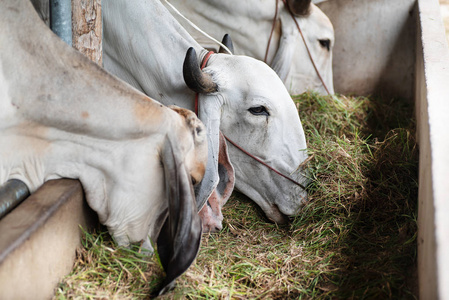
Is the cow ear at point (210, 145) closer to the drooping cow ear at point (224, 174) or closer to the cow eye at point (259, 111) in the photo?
the drooping cow ear at point (224, 174)

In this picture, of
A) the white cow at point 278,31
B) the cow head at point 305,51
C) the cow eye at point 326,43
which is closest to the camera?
the white cow at point 278,31

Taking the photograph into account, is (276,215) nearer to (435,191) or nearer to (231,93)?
(231,93)

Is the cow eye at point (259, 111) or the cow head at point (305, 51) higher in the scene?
the cow eye at point (259, 111)

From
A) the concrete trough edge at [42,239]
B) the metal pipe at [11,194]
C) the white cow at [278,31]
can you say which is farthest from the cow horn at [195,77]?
the white cow at [278,31]

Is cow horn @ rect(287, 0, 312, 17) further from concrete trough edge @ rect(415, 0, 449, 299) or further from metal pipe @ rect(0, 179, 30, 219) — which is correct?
metal pipe @ rect(0, 179, 30, 219)

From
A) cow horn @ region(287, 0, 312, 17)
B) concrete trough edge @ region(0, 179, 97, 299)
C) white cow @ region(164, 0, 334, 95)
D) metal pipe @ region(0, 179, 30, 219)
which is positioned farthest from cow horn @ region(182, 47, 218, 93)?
cow horn @ region(287, 0, 312, 17)

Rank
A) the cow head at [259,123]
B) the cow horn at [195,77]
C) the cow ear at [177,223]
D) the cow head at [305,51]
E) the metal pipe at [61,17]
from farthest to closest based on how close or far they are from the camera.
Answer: the cow head at [305,51]
the cow head at [259,123]
the cow horn at [195,77]
the metal pipe at [61,17]
the cow ear at [177,223]

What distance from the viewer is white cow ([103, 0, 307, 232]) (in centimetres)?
320

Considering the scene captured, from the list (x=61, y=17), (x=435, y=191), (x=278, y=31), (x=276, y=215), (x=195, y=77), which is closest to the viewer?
(x=435, y=191)

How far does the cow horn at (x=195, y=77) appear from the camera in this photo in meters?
2.91

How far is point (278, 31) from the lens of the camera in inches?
187

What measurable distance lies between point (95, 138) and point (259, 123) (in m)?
1.15

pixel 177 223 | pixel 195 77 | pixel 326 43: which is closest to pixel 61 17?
pixel 195 77

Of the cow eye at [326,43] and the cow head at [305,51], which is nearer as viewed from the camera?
the cow head at [305,51]
